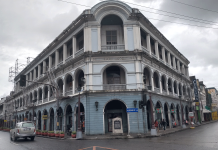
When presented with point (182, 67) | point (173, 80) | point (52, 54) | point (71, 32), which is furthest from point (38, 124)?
point (182, 67)

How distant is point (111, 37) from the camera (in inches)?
997

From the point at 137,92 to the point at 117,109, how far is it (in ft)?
10.7

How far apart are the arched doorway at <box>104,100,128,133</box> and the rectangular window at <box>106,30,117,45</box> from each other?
7.85 meters

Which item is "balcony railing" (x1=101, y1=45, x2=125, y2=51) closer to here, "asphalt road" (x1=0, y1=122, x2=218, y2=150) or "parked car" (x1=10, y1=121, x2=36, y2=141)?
"asphalt road" (x1=0, y1=122, x2=218, y2=150)

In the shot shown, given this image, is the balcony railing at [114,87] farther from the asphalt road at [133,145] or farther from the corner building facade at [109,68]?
the asphalt road at [133,145]

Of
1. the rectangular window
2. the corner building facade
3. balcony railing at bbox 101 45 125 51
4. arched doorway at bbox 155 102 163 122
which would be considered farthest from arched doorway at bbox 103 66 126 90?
arched doorway at bbox 155 102 163 122

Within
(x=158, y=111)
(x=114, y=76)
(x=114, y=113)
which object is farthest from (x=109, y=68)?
(x=158, y=111)

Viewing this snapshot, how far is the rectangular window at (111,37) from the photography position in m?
25.1

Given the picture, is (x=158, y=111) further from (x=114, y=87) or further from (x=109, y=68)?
(x=109, y=68)

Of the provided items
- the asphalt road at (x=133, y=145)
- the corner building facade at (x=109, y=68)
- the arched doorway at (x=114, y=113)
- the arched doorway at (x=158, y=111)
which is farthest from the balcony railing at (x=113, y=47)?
the asphalt road at (x=133, y=145)

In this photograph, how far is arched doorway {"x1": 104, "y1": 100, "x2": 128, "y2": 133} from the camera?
881 inches

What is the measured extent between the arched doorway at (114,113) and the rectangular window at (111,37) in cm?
785

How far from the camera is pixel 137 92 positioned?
864 inches

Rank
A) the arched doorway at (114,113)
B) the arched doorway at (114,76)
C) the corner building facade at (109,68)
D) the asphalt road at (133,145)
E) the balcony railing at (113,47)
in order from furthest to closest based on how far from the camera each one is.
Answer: the arched doorway at (114,76) → the balcony railing at (113,47) → the arched doorway at (114,113) → the corner building facade at (109,68) → the asphalt road at (133,145)
